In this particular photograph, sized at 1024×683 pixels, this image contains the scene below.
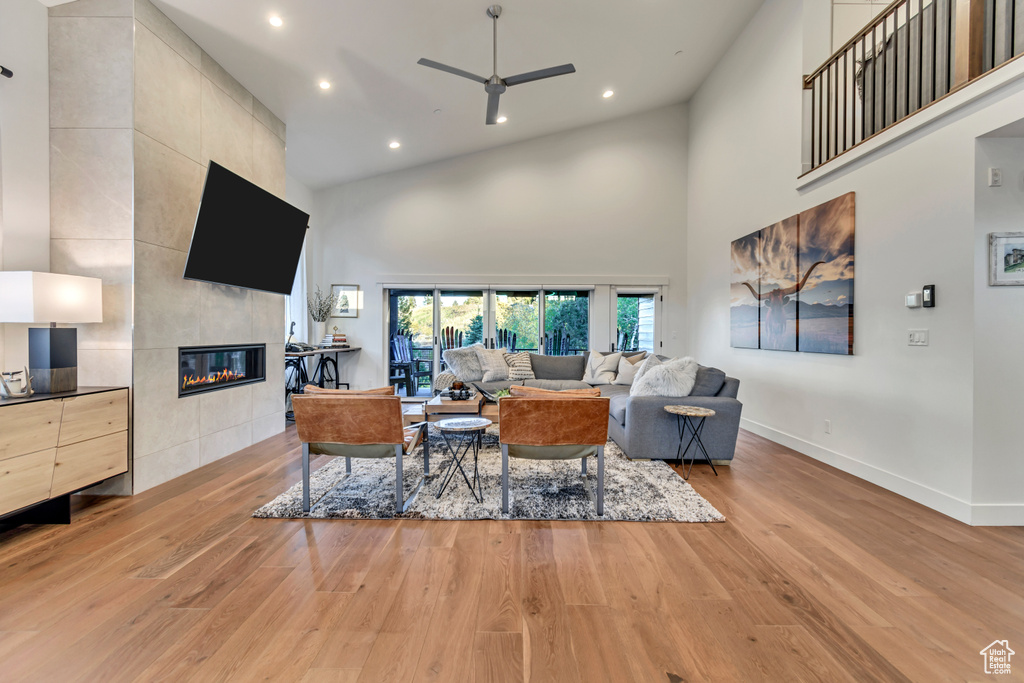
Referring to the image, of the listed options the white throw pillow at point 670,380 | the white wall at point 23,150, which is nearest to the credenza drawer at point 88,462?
the white wall at point 23,150

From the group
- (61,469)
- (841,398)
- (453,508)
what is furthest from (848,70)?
(61,469)

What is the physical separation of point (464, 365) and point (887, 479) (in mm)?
4590

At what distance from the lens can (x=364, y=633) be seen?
167 cm

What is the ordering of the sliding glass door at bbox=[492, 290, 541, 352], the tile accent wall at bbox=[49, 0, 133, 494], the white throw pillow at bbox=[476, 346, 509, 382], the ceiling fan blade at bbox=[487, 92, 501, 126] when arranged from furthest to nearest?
the sliding glass door at bbox=[492, 290, 541, 352], the white throw pillow at bbox=[476, 346, 509, 382], the ceiling fan blade at bbox=[487, 92, 501, 126], the tile accent wall at bbox=[49, 0, 133, 494]

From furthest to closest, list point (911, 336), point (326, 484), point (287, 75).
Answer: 1. point (287, 75)
2. point (326, 484)
3. point (911, 336)

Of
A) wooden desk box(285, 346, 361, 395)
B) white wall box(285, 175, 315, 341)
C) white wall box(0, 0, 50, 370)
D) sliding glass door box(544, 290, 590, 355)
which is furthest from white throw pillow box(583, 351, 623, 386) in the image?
white wall box(0, 0, 50, 370)

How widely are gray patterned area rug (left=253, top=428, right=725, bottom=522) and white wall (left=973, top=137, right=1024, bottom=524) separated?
1.67 metres

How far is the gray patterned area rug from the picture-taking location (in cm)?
274

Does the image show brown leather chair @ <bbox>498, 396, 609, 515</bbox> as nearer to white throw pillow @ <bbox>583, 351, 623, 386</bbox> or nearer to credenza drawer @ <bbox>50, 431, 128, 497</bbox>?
credenza drawer @ <bbox>50, 431, 128, 497</bbox>

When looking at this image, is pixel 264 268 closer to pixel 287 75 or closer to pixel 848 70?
pixel 287 75

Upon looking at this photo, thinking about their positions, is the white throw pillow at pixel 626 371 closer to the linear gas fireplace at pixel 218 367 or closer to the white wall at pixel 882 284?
the white wall at pixel 882 284

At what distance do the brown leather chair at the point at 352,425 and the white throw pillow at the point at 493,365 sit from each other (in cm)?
332

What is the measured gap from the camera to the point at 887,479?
3.20 metres

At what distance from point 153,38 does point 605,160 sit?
575 centimetres
